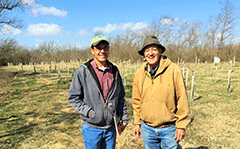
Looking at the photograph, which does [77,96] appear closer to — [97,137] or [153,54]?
[97,137]

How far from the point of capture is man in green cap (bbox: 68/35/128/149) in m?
1.97

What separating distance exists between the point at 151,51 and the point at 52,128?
5.60m

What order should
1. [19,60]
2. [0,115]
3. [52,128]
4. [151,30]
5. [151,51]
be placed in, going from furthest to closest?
[19,60] < [151,30] < [0,115] < [52,128] < [151,51]

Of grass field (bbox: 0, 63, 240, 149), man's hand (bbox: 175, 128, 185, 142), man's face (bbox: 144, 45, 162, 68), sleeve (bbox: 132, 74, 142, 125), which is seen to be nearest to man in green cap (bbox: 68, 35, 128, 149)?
sleeve (bbox: 132, 74, 142, 125)

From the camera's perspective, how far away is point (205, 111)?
793cm

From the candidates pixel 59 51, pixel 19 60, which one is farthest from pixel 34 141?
pixel 59 51

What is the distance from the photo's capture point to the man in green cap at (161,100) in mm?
2002

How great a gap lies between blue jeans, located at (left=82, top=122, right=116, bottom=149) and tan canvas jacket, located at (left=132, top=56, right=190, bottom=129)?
55 centimetres

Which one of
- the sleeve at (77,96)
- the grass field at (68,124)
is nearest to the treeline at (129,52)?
the grass field at (68,124)

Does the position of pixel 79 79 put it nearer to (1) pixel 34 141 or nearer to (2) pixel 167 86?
(2) pixel 167 86

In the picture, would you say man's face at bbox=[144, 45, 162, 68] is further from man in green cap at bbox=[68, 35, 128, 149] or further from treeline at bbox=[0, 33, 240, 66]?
treeline at bbox=[0, 33, 240, 66]

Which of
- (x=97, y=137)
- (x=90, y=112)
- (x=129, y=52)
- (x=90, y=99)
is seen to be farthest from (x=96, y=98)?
(x=129, y=52)

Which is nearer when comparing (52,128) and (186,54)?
(52,128)

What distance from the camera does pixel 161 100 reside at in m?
2.04
